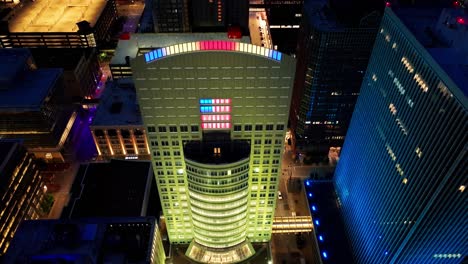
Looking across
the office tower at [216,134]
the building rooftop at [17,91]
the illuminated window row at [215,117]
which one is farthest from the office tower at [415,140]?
the building rooftop at [17,91]

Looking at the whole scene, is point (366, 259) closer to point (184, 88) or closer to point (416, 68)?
point (416, 68)

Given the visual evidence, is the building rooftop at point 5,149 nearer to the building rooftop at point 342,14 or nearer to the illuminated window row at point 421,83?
the building rooftop at point 342,14

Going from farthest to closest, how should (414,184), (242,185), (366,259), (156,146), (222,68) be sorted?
(366,259) → (242,185) → (156,146) → (414,184) → (222,68)

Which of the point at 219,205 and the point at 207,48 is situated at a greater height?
the point at 207,48

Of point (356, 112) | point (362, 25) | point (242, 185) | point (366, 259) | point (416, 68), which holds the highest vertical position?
point (362, 25)

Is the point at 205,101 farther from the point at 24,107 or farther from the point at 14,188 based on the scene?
the point at 24,107

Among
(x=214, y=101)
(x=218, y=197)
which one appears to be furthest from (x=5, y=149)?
(x=214, y=101)

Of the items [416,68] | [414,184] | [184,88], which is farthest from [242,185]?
[416,68]
